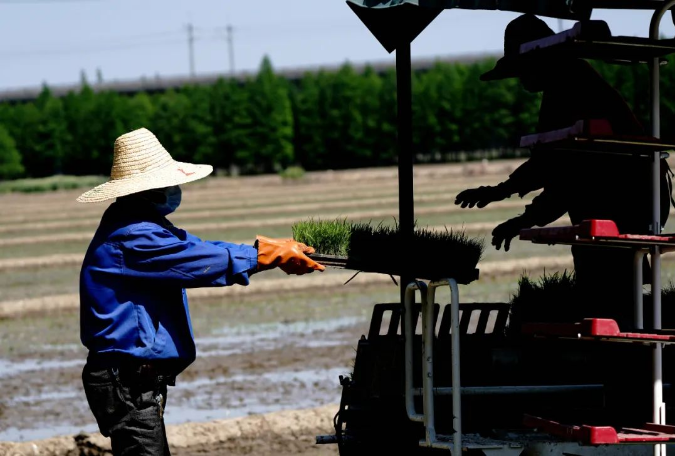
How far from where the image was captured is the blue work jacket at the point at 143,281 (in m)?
4.91

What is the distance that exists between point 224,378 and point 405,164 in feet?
19.7

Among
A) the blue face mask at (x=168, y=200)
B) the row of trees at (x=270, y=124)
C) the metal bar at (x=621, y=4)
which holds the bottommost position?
the row of trees at (x=270, y=124)

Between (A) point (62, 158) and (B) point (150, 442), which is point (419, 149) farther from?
(B) point (150, 442)

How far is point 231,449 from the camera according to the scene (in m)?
8.16

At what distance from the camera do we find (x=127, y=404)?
4.94 meters

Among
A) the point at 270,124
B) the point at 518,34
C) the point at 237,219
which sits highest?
the point at 518,34

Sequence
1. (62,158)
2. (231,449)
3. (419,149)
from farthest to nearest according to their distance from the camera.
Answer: (62,158)
(419,149)
(231,449)

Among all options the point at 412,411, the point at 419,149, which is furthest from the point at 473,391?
the point at 419,149

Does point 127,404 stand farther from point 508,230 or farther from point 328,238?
point 508,230

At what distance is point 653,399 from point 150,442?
207cm

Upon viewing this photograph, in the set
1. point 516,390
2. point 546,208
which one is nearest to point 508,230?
point 546,208

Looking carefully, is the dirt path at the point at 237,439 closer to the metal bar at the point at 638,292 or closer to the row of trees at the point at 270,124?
the metal bar at the point at 638,292

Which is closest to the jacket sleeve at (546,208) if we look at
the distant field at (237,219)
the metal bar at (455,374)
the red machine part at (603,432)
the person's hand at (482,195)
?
the person's hand at (482,195)

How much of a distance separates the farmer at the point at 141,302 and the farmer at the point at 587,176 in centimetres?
118
